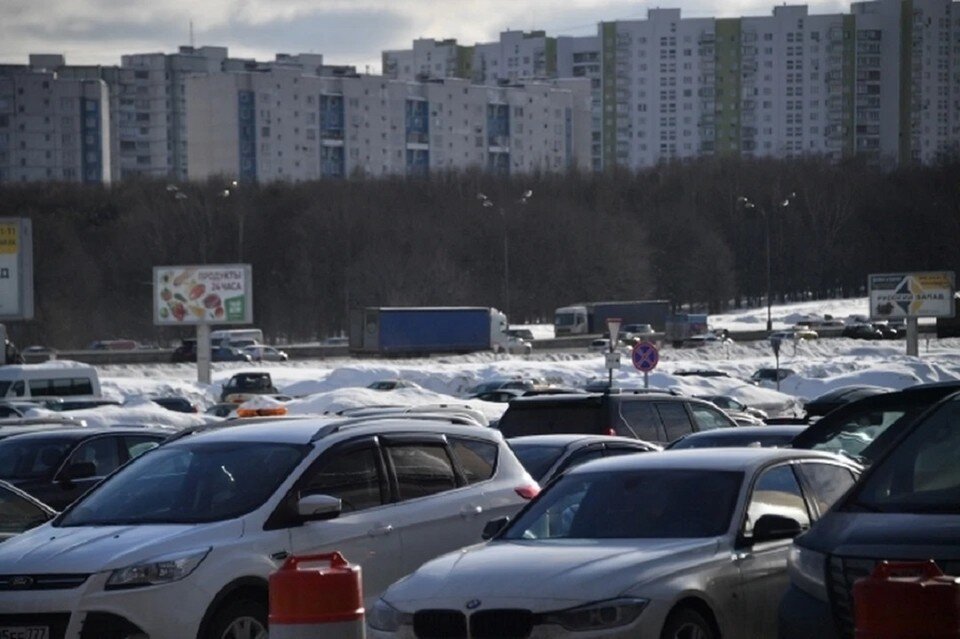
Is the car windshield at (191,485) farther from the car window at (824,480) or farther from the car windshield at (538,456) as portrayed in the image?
the car windshield at (538,456)

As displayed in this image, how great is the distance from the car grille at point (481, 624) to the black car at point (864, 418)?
12.6ft

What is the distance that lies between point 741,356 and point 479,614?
6792 centimetres

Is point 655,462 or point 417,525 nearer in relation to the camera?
point 655,462

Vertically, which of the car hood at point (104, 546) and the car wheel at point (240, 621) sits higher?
the car hood at point (104, 546)

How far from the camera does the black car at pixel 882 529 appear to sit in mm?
7066

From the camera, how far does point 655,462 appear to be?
369 inches

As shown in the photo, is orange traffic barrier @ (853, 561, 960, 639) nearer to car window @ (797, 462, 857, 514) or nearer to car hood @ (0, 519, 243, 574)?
car window @ (797, 462, 857, 514)

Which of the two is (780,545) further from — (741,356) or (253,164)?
(253,164)

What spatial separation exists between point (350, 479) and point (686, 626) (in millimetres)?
2614

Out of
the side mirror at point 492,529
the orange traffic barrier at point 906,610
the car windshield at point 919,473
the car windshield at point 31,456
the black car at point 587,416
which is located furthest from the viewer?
the black car at point 587,416

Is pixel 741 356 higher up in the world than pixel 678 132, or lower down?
lower down

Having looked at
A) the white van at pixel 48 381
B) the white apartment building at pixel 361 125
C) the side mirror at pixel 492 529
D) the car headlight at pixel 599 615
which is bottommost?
the white van at pixel 48 381

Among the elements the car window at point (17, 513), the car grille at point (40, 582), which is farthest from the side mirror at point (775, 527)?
the car window at point (17, 513)

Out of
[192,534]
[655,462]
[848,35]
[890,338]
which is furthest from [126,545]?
[848,35]
